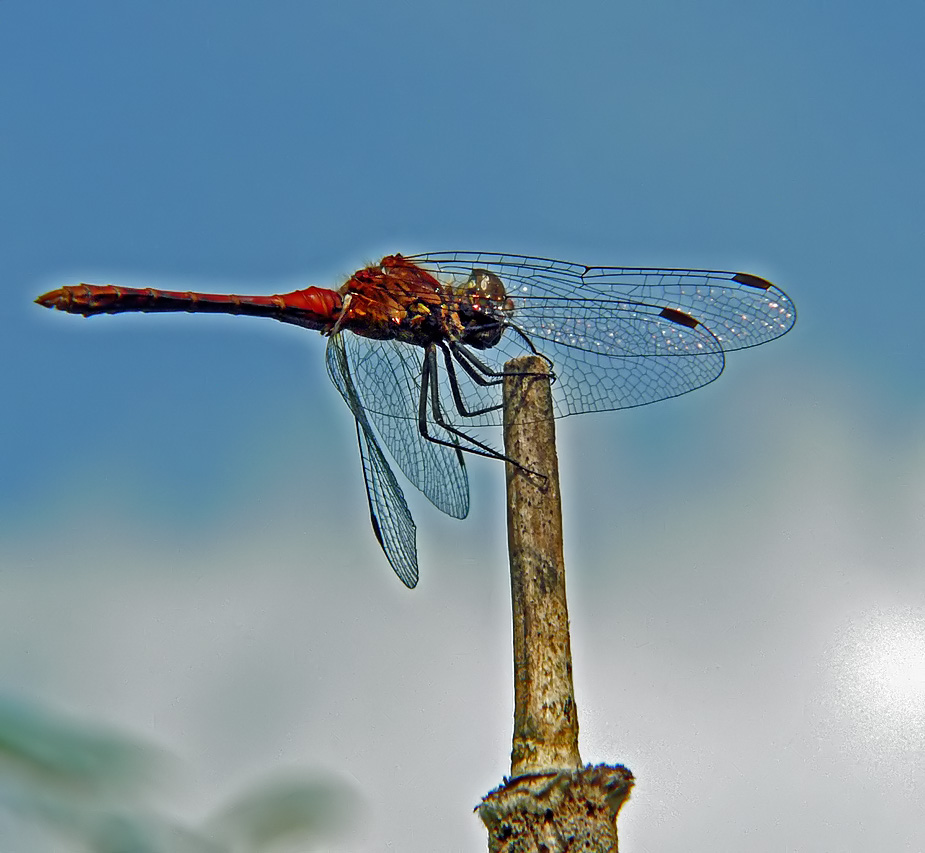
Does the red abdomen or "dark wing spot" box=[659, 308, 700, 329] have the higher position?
the red abdomen

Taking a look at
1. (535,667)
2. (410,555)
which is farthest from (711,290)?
(535,667)

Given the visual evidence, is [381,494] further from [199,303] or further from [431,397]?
[199,303]

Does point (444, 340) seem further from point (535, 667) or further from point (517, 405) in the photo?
point (535, 667)

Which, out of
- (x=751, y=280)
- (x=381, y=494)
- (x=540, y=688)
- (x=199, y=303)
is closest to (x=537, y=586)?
(x=540, y=688)

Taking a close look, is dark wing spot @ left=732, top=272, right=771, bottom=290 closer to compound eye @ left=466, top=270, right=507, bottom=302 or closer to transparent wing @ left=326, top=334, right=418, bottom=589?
compound eye @ left=466, top=270, right=507, bottom=302

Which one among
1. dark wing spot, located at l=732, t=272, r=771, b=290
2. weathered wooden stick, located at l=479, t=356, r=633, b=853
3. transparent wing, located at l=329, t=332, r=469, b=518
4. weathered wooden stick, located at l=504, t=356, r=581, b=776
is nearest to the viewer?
weathered wooden stick, located at l=479, t=356, r=633, b=853

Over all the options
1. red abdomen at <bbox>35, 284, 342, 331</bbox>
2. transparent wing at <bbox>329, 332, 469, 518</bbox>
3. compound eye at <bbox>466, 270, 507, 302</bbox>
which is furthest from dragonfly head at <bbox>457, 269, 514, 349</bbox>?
red abdomen at <bbox>35, 284, 342, 331</bbox>
